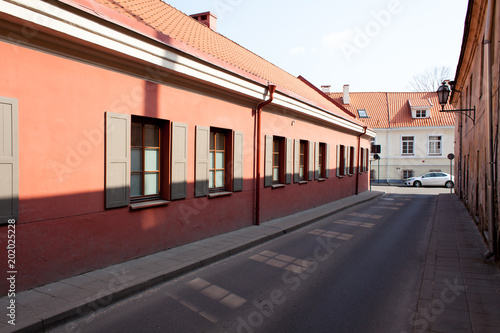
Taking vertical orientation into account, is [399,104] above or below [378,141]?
above

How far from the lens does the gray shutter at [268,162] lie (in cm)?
1048

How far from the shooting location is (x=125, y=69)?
5988 mm

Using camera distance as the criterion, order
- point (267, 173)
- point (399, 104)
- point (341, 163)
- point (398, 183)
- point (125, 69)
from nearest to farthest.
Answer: point (125, 69), point (267, 173), point (341, 163), point (398, 183), point (399, 104)

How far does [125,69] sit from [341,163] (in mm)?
14591

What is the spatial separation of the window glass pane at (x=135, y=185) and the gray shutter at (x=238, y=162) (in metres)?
2.82

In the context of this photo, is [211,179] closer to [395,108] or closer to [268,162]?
[268,162]

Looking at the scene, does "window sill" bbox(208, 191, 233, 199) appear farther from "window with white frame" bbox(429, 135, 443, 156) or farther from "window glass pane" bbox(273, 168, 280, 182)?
"window with white frame" bbox(429, 135, 443, 156)

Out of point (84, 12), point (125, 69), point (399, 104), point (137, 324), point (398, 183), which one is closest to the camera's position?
point (137, 324)

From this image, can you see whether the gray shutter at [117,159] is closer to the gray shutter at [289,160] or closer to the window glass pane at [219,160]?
the window glass pane at [219,160]

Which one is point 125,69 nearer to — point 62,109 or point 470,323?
point 62,109

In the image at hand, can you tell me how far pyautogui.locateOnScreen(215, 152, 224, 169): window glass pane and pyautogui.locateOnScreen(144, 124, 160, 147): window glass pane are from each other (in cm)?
197

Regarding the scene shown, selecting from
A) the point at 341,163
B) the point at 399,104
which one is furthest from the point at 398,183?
the point at 341,163

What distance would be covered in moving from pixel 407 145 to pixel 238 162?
100 ft

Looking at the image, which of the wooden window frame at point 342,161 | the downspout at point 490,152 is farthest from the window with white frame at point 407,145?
the downspout at point 490,152
